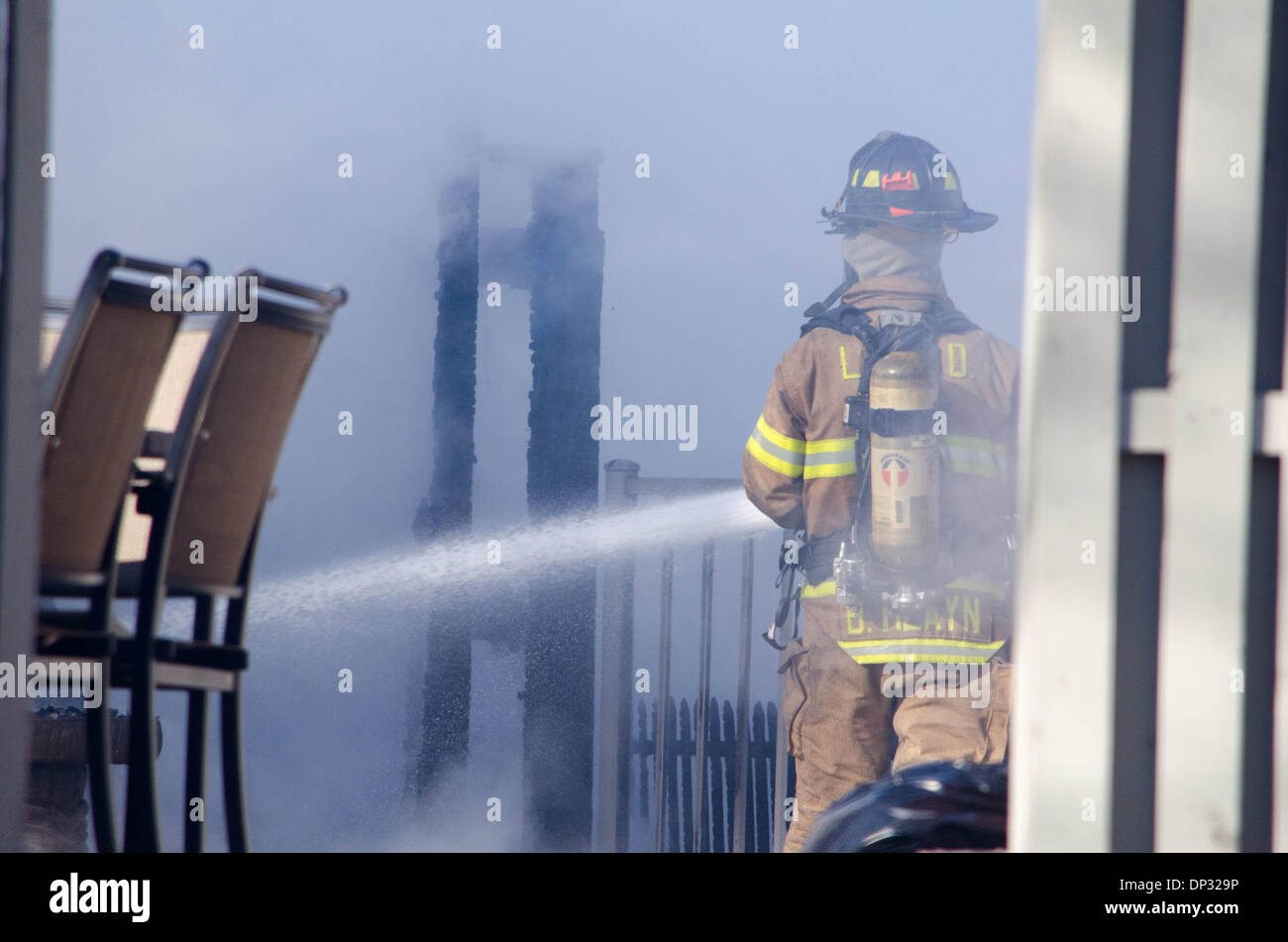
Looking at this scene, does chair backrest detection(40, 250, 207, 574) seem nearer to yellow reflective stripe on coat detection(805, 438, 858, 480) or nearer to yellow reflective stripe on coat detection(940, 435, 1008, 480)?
yellow reflective stripe on coat detection(805, 438, 858, 480)

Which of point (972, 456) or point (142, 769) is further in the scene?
point (972, 456)

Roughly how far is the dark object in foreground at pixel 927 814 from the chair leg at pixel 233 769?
153 centimetres

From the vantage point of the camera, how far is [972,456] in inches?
163

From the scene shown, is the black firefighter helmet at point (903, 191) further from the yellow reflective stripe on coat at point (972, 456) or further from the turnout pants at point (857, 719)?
the turnout pants at point (857, 719)

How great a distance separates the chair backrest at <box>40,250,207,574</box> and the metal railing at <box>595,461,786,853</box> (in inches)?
95.6

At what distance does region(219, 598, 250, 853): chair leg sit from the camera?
119 inches

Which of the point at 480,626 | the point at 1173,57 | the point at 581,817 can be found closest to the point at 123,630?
the point at 1173,57

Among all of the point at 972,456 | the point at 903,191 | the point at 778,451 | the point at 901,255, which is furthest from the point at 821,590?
the point at 903,191

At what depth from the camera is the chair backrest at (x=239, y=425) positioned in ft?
9.82

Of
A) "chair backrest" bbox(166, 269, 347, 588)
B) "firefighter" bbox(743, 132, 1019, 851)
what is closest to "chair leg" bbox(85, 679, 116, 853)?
"chair backrest" bbox(166, 269, 347, 588)

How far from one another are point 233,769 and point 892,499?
229 cm

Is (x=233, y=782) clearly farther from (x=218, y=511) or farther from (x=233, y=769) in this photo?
(x=218, y=511)
